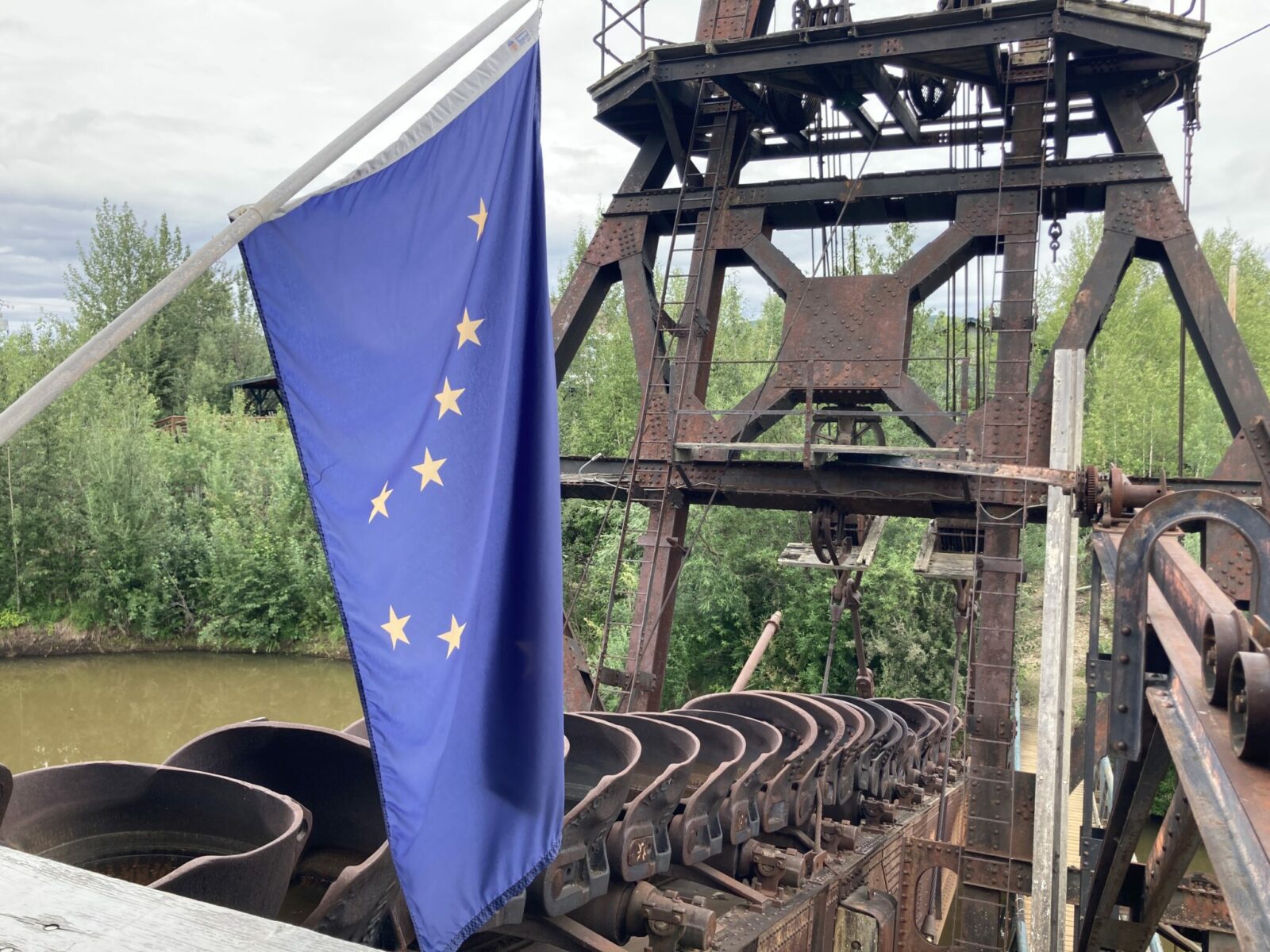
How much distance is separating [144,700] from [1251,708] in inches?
977

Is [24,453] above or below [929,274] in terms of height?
below

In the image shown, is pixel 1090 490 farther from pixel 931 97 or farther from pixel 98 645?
pixel 98 645

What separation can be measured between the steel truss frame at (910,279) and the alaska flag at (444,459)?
200 inches

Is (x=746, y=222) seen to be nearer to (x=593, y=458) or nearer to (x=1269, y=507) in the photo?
(x=593, y=458)

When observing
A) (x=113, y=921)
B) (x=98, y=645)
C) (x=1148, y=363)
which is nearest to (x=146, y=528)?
(x=98, y=645)

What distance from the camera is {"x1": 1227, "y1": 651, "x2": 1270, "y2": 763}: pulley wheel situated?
1.66 metres

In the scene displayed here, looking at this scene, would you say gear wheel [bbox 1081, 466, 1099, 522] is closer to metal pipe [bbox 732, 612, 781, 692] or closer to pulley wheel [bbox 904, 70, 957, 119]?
metal pipe [bbox 732, 612, 781, 692]

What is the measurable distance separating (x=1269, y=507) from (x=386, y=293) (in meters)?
6.32

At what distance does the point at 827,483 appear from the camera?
8969 millimetres

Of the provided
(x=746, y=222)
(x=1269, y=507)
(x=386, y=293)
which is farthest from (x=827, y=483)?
(x=386, y=293)

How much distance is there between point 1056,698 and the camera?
238 inches

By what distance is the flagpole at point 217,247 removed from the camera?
1800mm

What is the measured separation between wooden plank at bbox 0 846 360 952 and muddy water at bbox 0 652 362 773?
1886 centimetres

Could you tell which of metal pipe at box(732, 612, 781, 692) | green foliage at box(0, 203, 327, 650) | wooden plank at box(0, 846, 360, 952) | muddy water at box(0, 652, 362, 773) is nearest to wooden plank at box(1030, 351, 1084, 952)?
metal pipe at box(732, 612, 781, 692)
